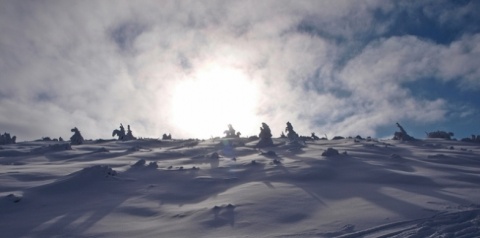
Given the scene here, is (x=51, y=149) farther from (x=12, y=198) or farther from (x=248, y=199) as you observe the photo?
(x=248, y=199)

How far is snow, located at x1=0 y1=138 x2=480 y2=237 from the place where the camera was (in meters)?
7.16

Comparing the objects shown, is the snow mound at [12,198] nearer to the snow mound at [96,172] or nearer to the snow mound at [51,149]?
the snow mound at [96,172]

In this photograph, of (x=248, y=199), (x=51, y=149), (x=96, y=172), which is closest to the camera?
(x=248, y=199)

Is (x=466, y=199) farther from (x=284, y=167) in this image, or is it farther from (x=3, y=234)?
(x=3, y=234)

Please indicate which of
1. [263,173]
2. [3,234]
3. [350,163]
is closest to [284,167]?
[263,173]

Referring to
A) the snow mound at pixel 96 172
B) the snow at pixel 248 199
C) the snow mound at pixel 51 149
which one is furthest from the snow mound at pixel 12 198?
the snow mound at pixel 51 149

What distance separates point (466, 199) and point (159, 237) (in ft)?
22.0

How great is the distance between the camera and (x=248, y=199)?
9.14 meters

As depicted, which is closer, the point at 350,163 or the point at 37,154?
the point at 350,163

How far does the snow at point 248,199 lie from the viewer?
7.16 metres

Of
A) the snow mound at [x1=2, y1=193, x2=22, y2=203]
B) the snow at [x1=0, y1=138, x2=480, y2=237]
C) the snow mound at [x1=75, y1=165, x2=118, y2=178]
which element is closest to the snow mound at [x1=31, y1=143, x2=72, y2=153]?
the snow at [x1=0, y1=138, x2=480, y2=237]

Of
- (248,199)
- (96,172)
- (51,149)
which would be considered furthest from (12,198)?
(51,149)

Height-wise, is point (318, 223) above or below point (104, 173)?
below

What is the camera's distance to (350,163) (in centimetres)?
1380
